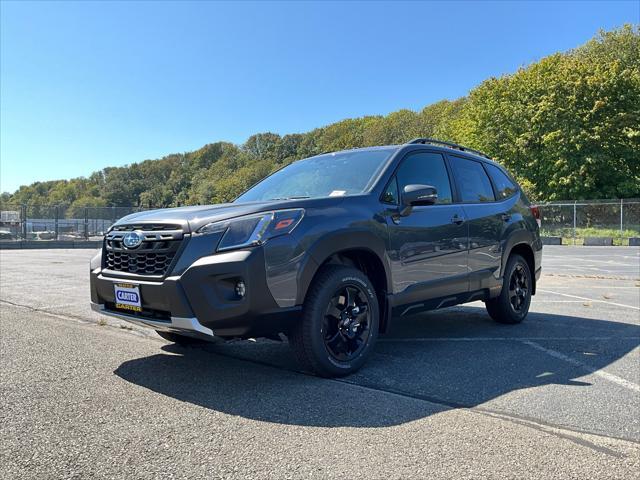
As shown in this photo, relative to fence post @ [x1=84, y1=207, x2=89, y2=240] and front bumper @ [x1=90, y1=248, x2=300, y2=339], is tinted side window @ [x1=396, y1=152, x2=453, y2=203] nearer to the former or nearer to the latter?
front bumper @ [x1=90, y1=248, x2=300, y2=339]

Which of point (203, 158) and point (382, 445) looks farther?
point (203, 158)

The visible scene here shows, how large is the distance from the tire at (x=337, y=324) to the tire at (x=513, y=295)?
2.41 metres

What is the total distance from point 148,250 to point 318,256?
3.89 feet

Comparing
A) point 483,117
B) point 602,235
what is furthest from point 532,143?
point 602,235

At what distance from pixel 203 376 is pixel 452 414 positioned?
1.83 metres

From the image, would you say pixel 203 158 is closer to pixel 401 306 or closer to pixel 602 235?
pixel 602 235

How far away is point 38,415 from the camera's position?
3068 mm

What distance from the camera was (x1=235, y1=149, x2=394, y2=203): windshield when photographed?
4504mm

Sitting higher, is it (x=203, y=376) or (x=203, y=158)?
(x=203, y=158)

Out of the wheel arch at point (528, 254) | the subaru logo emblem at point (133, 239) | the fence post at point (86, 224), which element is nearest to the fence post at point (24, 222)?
the fence post at point (86, 224)

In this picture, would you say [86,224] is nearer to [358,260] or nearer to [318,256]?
[358,260]

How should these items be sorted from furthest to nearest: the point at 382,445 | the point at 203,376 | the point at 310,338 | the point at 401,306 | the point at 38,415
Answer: the point at 401,306
the point at 203,376
the point at 310,338
the point at 38,415
the point at 382,445

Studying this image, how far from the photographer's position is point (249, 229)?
3504 millimetres

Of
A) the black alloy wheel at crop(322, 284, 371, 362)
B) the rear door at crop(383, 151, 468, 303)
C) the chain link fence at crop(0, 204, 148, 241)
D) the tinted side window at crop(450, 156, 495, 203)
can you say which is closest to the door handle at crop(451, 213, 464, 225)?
the rear door at crop(383, 151, 468, 303)
